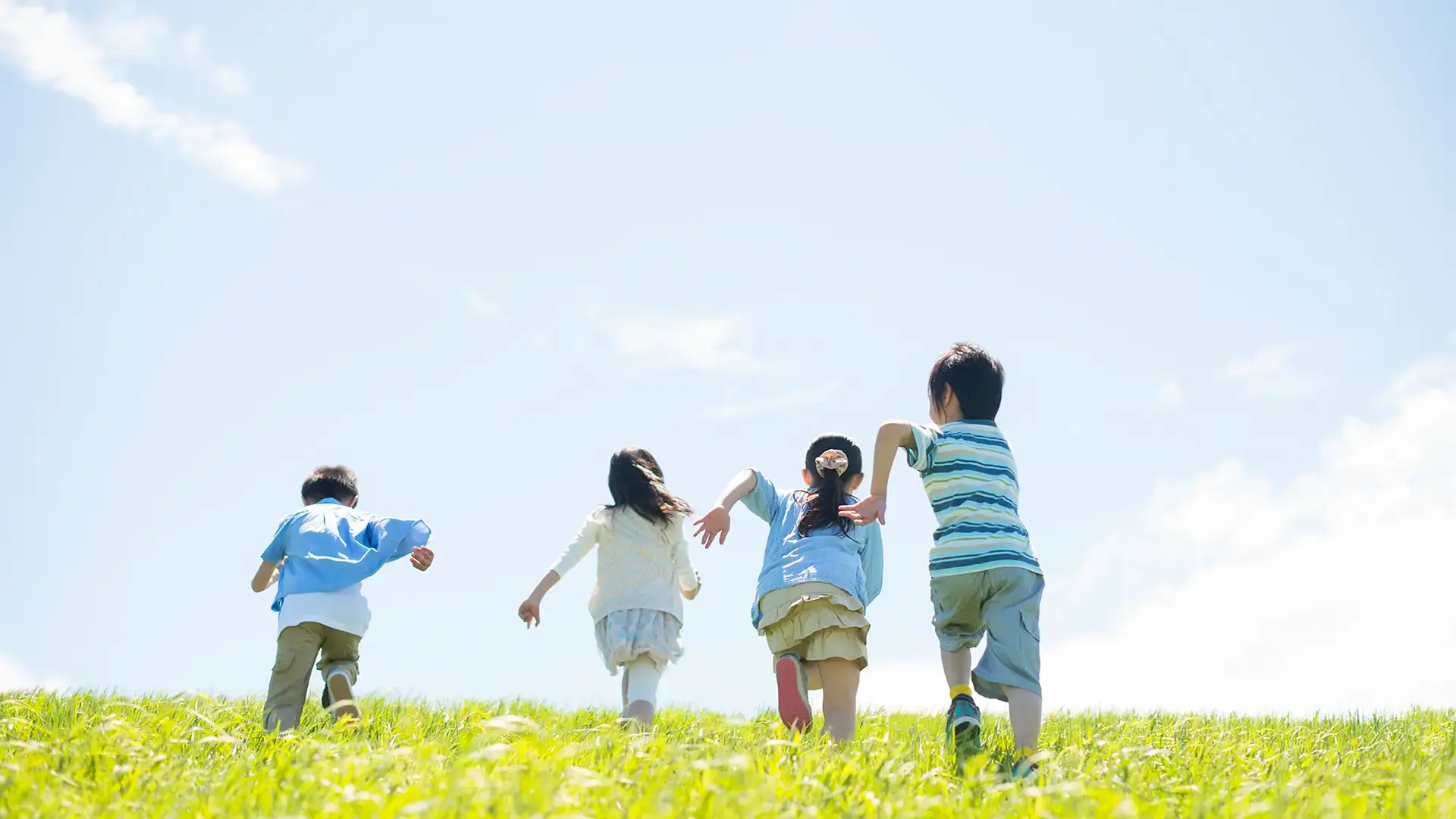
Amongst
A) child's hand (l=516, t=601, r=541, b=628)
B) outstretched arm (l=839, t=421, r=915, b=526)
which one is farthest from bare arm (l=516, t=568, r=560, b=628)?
outstretched arm (l=839, t=421, r=915, b=526)

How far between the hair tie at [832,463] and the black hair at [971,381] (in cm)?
90

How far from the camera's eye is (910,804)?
153 inches

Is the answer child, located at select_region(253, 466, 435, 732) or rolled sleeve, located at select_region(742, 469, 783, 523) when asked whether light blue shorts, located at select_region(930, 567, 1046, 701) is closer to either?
rolled sleeve, located at select_region(742, 469, 783, 523)

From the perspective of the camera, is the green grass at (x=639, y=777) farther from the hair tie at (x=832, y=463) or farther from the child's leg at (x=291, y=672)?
the hair tie at (x=832, y=463)

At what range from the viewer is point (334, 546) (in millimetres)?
7492

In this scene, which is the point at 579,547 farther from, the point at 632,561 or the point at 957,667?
the point at 957,667

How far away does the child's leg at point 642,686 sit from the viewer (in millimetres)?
7145

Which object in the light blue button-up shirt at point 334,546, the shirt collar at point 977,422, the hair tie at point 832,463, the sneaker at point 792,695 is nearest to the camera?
the shirt collar at point 977,422

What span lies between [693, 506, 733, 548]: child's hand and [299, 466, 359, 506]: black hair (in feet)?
10.4

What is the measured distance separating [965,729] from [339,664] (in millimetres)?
4139

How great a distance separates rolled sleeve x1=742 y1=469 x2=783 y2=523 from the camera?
7.28 metres

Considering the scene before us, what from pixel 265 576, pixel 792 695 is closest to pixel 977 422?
pixel 792 695

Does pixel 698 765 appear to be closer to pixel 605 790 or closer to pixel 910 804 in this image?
pixel 605 790

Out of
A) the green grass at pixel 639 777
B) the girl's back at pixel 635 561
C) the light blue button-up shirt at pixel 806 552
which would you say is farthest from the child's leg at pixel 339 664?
the light blue button-up shirt at pixel 806 552
